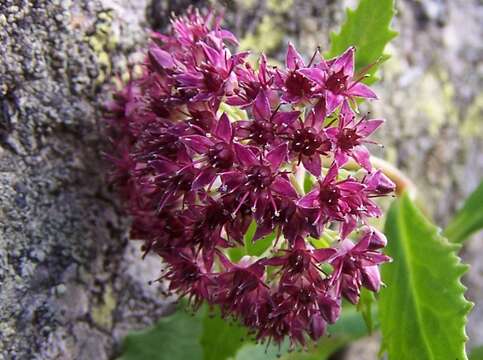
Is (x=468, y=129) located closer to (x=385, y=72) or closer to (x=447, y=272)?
(x=385, y=72)

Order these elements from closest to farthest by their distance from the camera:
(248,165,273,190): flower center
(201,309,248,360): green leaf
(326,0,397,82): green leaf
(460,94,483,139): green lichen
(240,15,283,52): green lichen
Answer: (248,165,273,190): flower center, (326,0,397,82): green leaf, (201,309,248,360): green leaf, (240,15,283,52): green lichen, (460,94,483,139): green lichen

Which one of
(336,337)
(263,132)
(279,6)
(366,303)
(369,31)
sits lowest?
(336,337)

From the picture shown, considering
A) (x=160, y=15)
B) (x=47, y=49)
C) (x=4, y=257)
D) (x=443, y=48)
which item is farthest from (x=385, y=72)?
(x=4, y=257)

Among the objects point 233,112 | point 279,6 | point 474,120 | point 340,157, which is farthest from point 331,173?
point 474,120

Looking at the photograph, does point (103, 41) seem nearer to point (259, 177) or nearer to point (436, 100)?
point (259, 177)

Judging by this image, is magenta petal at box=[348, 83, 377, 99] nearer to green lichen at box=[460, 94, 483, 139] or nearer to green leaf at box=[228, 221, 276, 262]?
green leaf at box=[228, 221, 276, 262]

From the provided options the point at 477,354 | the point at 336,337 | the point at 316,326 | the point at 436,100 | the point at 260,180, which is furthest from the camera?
the point at 436,100

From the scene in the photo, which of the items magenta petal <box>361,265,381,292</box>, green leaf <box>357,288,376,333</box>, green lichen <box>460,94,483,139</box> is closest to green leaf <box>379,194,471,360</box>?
green leaf <box>357,288,376,333</box>
